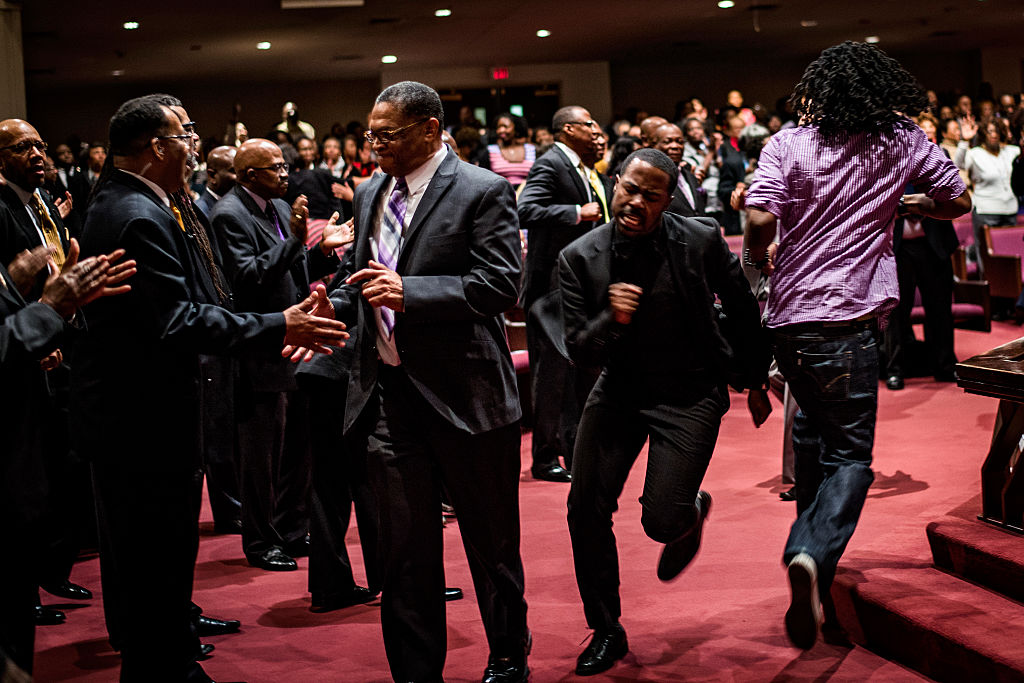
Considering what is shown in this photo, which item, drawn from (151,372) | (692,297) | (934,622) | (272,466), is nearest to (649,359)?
(692,297)

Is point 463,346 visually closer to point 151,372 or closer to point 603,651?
point 151,372

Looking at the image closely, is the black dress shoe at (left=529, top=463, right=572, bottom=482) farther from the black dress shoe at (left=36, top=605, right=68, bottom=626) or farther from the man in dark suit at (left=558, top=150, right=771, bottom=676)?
the black dress shoe at (left=36, top=605, right=68, bottom=626)

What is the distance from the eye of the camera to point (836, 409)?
347cm

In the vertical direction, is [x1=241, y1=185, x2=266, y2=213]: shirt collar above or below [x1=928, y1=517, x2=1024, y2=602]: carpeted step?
above

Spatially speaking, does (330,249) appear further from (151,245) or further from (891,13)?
(891,13)

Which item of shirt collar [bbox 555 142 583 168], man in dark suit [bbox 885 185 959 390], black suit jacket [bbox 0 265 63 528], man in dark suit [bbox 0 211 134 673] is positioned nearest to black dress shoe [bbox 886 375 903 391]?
man in dark suit [bbox 885 185 959 390]

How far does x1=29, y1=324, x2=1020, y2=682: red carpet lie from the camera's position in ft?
12.0

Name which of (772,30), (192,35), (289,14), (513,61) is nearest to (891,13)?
(772,30)

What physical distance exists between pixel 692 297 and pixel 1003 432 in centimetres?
133

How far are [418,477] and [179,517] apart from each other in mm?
688

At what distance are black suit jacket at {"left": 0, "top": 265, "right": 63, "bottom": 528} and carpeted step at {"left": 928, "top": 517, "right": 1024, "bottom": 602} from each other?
2.88 m

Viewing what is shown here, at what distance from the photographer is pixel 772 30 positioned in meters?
18.7

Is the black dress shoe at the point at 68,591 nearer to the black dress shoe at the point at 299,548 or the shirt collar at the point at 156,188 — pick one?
the black dress shoe at the point at 299,548

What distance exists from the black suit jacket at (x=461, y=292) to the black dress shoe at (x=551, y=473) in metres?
2.74
